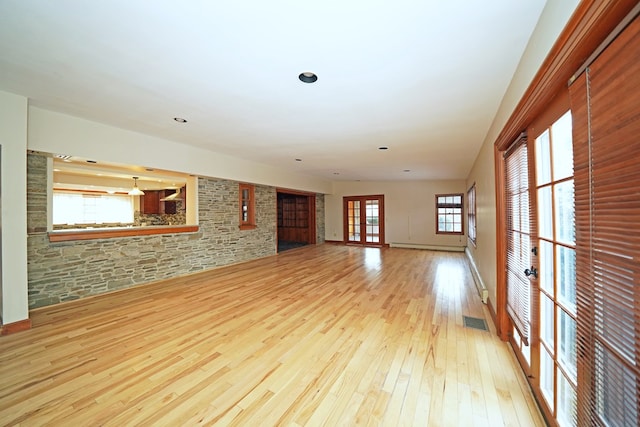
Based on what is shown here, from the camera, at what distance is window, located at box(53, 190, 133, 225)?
671 cm

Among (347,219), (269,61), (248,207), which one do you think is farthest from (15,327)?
(347,219)

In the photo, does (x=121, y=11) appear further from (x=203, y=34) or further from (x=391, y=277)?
(x=391, y=277)

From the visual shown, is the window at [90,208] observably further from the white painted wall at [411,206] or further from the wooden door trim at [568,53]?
the wooden door trim at [568,53]

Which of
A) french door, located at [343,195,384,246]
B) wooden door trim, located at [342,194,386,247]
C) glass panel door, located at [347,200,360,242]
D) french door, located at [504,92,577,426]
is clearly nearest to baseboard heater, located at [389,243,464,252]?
wooden door trim, located at [342,194,386,247]

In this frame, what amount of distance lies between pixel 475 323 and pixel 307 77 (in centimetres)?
331

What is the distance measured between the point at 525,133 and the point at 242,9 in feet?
7.28

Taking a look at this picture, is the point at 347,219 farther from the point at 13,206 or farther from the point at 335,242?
the point at 13,206

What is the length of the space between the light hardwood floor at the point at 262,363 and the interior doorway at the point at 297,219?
6.15 m

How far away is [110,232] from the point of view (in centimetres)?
395

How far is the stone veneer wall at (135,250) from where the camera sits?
3.27 meters

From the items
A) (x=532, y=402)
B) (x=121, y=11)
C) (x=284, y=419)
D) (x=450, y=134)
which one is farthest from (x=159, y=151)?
(x=532, y=402)

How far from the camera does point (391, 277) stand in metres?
5.00

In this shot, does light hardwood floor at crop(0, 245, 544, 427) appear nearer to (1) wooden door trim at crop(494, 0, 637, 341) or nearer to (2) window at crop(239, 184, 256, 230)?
(1) wooden door trim at crop(494, 0, 637, 341)

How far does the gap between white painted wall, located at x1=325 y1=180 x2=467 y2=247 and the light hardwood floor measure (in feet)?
17.0
